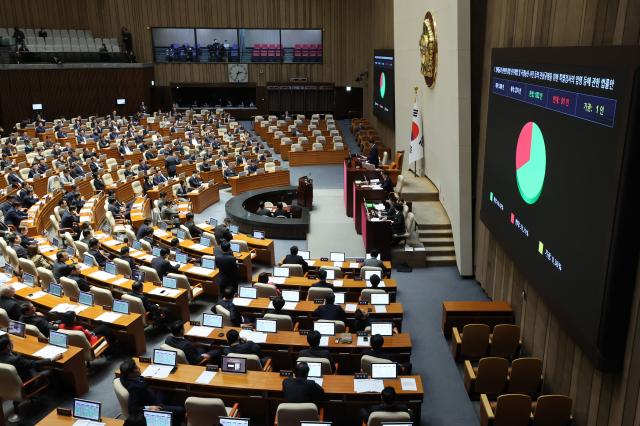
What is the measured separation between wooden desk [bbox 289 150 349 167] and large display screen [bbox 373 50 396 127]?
2.76 m

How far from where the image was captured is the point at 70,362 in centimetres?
722

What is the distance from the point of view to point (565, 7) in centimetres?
688

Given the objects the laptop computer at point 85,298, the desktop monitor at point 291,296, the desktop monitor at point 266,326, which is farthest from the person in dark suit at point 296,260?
the laptop computer at point 85,298

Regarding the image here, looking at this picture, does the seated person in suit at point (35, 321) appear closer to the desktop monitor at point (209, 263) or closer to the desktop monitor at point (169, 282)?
the desktop monitor at point (169, 282)

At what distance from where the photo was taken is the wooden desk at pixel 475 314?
899cm

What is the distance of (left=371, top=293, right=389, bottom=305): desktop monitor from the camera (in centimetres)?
902

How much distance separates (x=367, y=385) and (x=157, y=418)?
2435 mm

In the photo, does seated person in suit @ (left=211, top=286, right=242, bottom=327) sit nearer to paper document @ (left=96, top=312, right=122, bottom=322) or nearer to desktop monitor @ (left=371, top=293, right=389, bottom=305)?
paper document @ (left=96, top=312, right=122, bottom=322)

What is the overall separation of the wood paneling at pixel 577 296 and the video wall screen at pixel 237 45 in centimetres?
2565

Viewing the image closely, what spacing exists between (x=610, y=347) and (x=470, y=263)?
6.36 meters

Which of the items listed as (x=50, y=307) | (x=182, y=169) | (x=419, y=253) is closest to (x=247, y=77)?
(x=182, y=169)

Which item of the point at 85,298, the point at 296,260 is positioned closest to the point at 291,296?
the point at 296,260

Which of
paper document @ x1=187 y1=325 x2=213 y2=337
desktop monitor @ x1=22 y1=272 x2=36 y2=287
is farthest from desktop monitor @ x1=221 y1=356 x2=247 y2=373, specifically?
desktop monitor @ x1=22 y1=272 x2=36 y2=287

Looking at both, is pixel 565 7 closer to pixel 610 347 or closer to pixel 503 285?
pixel 610 347
